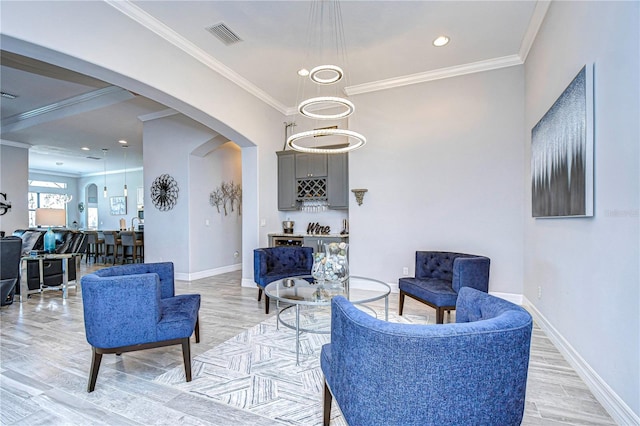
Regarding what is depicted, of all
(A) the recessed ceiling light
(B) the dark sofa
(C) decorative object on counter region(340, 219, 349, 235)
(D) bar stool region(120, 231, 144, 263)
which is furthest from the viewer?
(D) bar stool region(120, 231, 144, 263)

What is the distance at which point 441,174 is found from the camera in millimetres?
4531

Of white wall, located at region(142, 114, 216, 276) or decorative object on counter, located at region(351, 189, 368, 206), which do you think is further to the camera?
white wall, located at region(142, 114, 216, 276)

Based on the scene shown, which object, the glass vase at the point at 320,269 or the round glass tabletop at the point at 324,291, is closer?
the round glass tabletop at the point at 324,291

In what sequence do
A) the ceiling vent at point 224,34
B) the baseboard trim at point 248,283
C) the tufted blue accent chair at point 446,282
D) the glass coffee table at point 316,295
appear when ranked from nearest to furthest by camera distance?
the glass coffee table at point 316,295 < the tufted blue accent chair at point 446,282 < the ceiling vent at point 224,34 < the baseboard trim at point 248,283

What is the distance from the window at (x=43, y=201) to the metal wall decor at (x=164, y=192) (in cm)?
865

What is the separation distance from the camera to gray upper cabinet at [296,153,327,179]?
18.2ft

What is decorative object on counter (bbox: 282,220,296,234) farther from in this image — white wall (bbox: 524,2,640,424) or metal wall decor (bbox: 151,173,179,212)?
white wall (bbox: 524,2,640,424)

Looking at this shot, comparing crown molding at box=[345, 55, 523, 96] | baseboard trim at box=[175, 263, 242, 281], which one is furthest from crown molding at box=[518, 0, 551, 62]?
baseboard trim at box=[175, 263, 242, 281]

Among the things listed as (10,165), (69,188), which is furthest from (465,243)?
(69,188)

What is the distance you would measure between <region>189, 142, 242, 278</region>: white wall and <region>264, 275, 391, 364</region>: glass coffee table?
334 centimetres

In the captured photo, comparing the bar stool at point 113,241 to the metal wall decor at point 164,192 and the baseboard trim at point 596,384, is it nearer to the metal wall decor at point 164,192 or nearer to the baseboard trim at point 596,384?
the metal wall decor at point 164,192

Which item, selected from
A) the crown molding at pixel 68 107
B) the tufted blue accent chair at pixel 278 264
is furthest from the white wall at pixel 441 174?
the crown molding at pixel 68 107

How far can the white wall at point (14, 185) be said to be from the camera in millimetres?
7391

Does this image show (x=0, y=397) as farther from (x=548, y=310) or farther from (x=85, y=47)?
(x=548, y=310)
